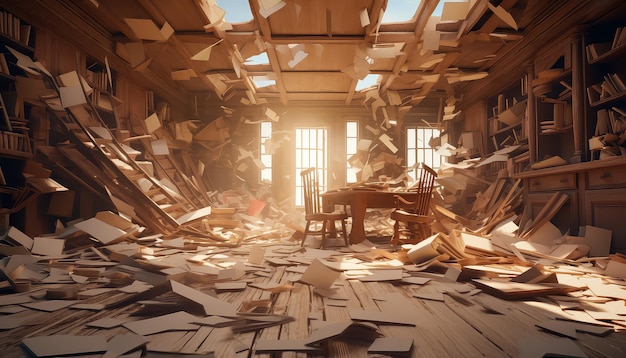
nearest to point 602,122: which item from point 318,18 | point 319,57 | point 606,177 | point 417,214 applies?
point 606,177

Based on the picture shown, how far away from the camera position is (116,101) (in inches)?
242

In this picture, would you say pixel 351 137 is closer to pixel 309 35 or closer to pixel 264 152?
pixel 264 152

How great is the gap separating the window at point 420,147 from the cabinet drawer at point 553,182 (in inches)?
185

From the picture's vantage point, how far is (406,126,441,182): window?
10.0 metres

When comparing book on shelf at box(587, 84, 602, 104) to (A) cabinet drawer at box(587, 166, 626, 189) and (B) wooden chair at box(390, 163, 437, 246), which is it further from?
(B) wooden chair at box(390, 163, 437, 246)

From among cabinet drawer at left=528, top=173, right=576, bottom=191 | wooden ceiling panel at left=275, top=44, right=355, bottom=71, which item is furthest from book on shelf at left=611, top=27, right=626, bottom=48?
wooden ceiling panel at left=275, top=44, right=355, bottom=71

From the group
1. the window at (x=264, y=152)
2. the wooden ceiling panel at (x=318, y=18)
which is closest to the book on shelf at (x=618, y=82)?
the wooden ceiling panel at (x=318, y=18)

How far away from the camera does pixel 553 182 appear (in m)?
4.77

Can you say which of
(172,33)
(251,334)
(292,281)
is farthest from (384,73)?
(251,334)

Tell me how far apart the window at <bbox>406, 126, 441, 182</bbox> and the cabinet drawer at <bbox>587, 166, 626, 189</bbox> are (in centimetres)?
596

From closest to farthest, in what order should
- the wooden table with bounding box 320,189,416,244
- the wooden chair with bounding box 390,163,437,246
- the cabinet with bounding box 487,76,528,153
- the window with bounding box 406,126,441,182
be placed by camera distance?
the wooden chair with bounding box 390,163,437,246 < the wooden table with bounding box 320,189,416,244 < the cabinet with bounding box 487,76,528,153 < the window with bounding box 406,126,441,182

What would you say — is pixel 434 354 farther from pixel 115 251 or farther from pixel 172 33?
pixel 172 33

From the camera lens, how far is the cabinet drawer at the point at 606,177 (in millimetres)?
3625

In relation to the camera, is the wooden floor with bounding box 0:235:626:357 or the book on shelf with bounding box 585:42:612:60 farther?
the book on shelf with bounding box 585:42:612:60
